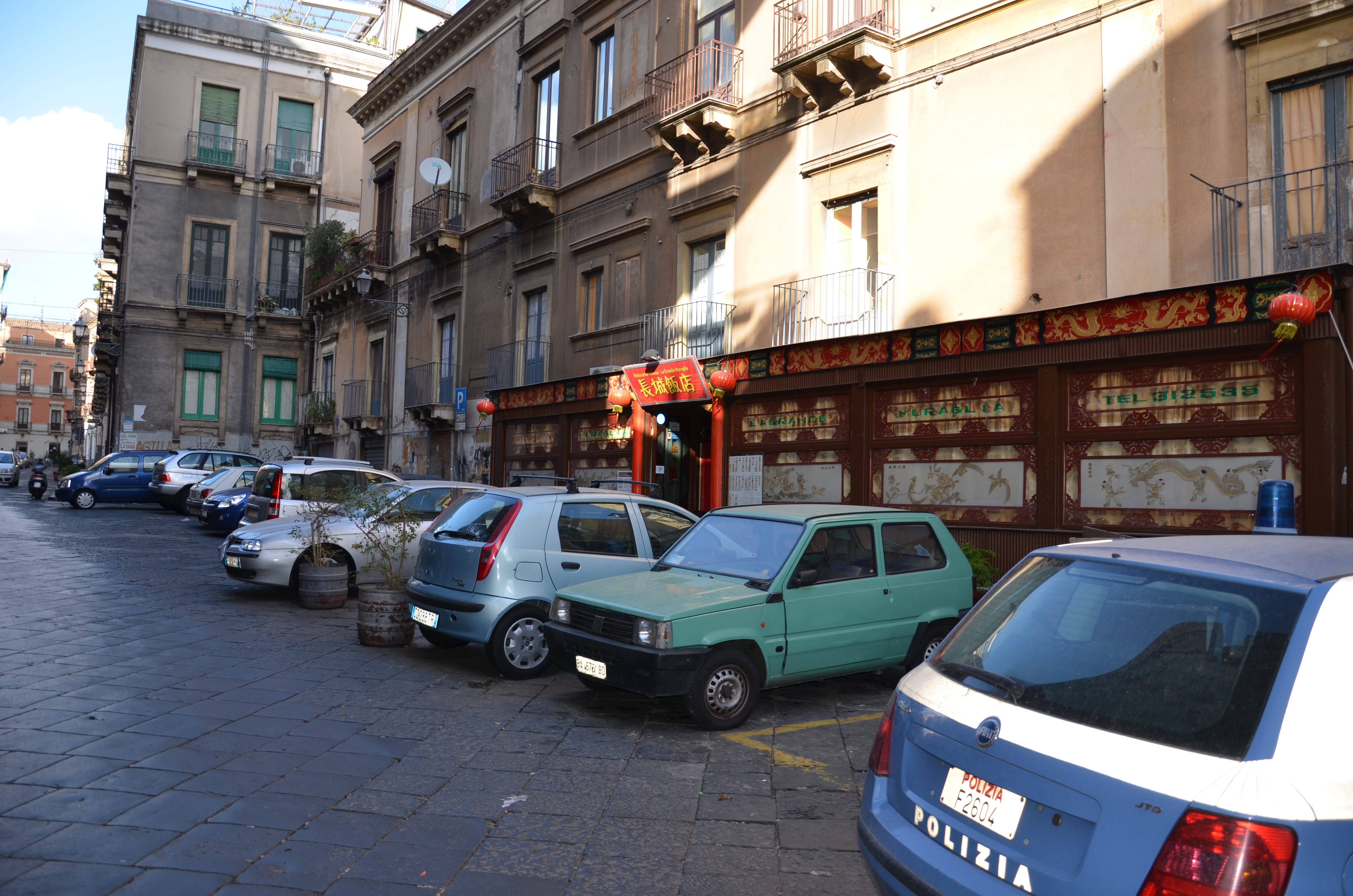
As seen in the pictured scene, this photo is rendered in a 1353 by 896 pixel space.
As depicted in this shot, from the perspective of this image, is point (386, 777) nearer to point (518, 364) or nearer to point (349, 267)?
point (518, 364)

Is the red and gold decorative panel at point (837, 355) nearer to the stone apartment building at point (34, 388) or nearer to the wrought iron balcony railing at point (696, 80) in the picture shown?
the wrought iron balcony railing at point (696, 80)

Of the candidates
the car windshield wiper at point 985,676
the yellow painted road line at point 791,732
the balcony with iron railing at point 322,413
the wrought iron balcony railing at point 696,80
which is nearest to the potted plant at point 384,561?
the yellow painted road line at point 791,732

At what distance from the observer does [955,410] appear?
11695 millimetres

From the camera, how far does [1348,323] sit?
832cm

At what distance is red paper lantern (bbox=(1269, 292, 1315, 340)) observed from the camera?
27.2 ft

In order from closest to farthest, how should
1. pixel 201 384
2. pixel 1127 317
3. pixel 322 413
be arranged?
pixel 1127 317
pixel 322 413
pixel 201 384

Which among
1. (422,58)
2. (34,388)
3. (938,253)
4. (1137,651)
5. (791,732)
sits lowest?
(791,732)

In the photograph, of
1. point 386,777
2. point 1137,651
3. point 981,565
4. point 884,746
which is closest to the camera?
point 1137,651

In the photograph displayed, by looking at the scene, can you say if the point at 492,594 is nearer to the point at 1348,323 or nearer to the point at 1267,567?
the point at 1267,567

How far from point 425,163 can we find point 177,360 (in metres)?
17.5

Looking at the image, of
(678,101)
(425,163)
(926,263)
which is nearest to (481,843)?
(926,263)

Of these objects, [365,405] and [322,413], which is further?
[322,413]

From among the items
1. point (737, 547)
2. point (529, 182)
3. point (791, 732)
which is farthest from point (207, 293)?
point (791, 732)

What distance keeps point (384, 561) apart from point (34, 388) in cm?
10492
